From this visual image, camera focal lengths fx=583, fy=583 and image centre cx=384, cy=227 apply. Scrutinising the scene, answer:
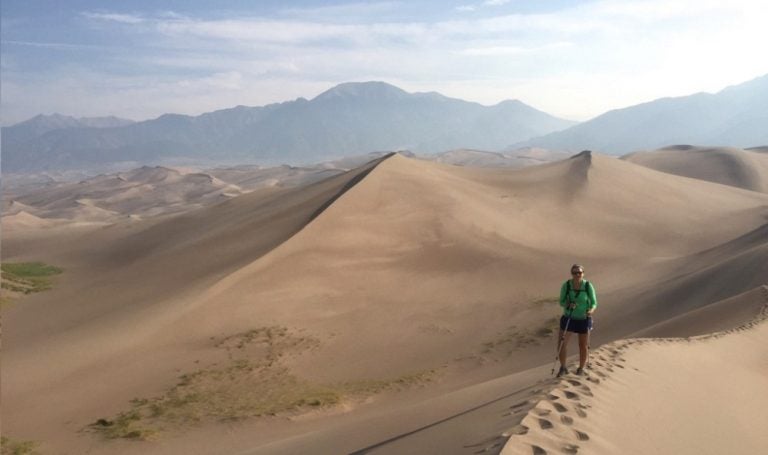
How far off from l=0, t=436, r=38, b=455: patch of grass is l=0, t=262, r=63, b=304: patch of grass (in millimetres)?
12181

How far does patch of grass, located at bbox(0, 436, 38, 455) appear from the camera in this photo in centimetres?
897

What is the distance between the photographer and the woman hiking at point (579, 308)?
22.4 feet

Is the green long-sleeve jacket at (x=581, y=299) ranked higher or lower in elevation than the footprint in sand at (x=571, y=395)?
higher

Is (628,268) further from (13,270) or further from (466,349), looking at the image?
(13,270)

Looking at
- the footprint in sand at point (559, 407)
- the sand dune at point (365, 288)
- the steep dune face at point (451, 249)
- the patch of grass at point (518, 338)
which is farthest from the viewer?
the steep dune face at point (451, 249)

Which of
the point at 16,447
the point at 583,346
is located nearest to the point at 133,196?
the point at 16,447

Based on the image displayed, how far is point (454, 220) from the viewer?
24891mm

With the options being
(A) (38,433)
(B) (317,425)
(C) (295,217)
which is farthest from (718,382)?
(C) (295,217)

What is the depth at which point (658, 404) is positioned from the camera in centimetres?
632

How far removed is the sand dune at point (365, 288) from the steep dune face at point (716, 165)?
28976 millimetres

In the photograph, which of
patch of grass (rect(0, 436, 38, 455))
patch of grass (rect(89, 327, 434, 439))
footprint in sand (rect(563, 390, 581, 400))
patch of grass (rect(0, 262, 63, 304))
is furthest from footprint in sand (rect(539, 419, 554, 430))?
patch of grass (rect(0, 262, 63, 304))

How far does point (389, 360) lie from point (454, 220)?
12507 millimetres

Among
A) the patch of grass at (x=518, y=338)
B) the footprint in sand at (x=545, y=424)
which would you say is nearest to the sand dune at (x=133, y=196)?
the patch of grass at (x=518, y=338)

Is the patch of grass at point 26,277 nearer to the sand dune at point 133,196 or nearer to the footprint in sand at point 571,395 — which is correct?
the footprint in sand at point 571,395
